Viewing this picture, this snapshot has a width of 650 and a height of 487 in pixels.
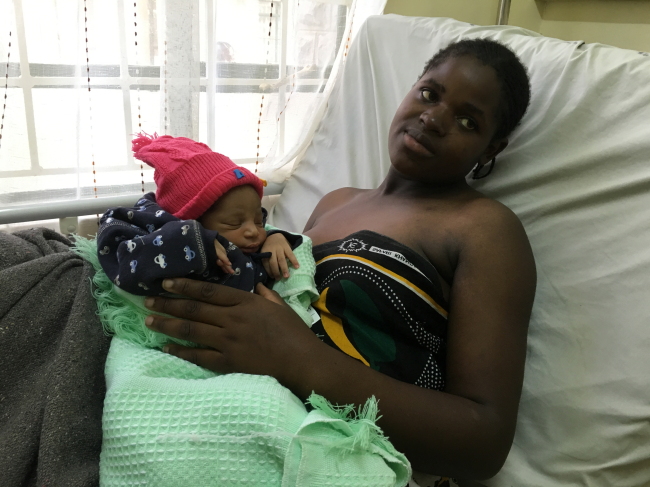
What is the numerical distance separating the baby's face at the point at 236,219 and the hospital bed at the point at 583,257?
52 centimetres

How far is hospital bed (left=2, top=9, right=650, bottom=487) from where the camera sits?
2.71ft

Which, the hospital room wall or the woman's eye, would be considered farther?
the hospital room wall

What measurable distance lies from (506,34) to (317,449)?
43.7 inches

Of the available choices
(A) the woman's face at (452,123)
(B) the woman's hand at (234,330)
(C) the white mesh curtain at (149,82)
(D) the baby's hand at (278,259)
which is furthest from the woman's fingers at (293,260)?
(C) the white mesh curtain at (149,82)

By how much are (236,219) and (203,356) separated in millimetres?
275

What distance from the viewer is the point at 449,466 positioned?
0.77m

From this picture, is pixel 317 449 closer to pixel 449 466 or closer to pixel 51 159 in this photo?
pixel 449 466

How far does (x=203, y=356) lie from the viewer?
0.80 meters

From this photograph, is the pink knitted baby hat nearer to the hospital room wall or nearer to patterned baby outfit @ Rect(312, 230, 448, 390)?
patterned baby outfit @ Rect(312, 230, 448, 390)

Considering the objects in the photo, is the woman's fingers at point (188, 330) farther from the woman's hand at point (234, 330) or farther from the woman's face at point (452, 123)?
the woman's face at point (452, 123)

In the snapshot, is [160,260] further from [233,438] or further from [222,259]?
[233,438]

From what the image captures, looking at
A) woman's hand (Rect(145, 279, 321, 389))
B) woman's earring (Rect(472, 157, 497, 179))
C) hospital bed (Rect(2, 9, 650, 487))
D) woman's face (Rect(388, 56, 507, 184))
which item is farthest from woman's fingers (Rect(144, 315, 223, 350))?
woman's earring (Rect(472, 157, 497, 179))

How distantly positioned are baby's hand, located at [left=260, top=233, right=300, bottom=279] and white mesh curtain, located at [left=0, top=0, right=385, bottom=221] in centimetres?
70

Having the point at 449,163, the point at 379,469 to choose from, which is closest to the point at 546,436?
the point at 379,469
